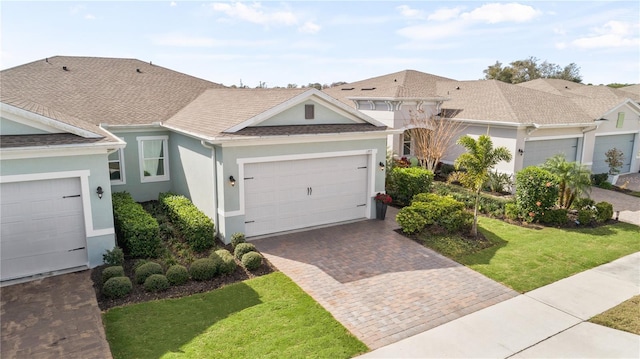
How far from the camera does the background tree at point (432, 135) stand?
21.3 metres

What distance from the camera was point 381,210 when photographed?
14.9 m

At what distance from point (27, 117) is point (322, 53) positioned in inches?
967

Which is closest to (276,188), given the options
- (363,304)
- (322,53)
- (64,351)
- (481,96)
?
(363,304)

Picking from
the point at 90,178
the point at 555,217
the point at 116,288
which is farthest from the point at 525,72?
the point at 116,288

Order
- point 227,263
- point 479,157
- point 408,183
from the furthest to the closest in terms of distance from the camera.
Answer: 1. point 408,183
2. point 479,157
3. point 227,263

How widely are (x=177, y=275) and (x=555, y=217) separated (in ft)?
42.6

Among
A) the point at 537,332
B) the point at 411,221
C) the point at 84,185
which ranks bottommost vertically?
the point at 537,332

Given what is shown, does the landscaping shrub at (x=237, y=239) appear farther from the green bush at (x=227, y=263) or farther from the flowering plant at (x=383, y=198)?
the flowering plant at (x=383, y=198)

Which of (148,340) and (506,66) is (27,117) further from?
(506,66)

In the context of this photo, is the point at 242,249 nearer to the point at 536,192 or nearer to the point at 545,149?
the point at 536,192

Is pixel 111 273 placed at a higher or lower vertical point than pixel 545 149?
lower

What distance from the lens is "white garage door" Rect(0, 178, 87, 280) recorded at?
31.8 ft

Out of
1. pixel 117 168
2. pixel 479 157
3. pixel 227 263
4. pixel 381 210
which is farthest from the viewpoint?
pixel 117 168

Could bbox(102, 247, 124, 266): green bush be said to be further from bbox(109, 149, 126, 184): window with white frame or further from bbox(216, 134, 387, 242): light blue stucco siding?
bbox(109, 149, 126, 184): window with white frame
